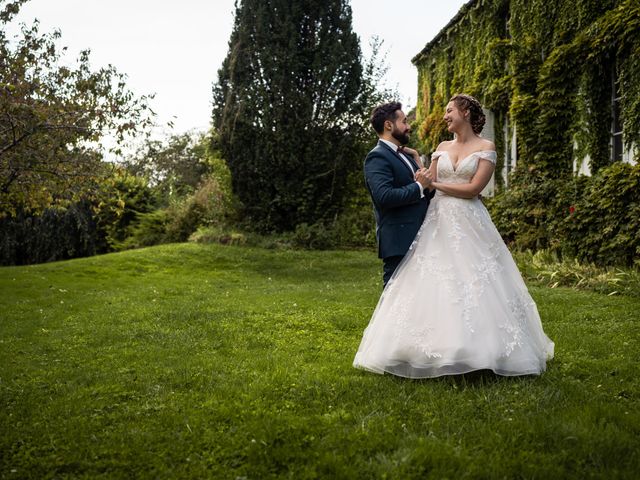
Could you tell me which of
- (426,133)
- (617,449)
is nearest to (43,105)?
(617,449)

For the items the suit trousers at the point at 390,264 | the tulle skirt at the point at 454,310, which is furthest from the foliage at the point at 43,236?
the tulle skirt at the point at 454,310

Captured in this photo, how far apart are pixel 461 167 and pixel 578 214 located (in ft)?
26.2

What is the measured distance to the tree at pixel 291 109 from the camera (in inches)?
728

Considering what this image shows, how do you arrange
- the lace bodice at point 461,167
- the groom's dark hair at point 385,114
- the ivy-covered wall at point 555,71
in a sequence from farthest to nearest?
the ivy-covered wall at point 555,71 < the groom's dark hair at point 385,114 < the lace bodice at point 461,167

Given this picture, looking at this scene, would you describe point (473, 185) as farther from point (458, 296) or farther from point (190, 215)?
point (190, 215)

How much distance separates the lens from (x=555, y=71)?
12.9 meters

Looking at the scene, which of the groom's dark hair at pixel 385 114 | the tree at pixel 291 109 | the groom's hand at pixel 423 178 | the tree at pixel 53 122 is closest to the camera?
the groom's hand at pixel 423 178

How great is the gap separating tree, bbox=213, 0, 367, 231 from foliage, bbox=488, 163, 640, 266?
6277mm

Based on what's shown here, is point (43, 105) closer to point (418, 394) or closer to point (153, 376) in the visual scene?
point (153, 376)

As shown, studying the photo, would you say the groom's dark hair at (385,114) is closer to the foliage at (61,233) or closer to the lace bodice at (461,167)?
the lace bodice at (461,167)

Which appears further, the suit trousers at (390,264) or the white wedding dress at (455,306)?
the suit trousers at (390,264)

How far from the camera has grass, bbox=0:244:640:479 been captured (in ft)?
10.2

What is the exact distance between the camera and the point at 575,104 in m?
12.6

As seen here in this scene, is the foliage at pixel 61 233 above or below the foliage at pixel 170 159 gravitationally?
below
